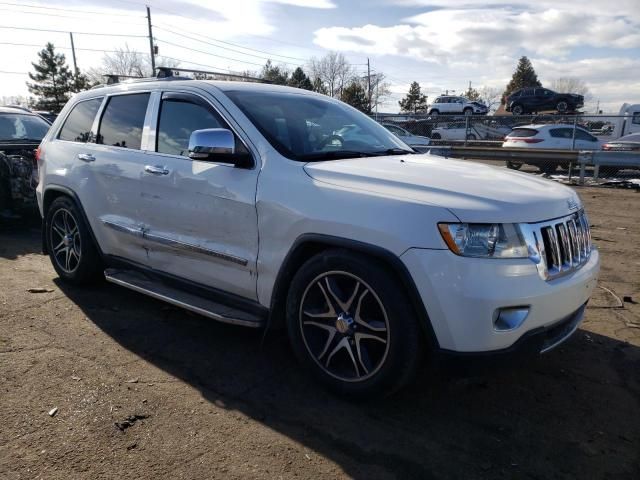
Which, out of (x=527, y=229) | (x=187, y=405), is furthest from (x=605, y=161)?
(x=187, y=405)

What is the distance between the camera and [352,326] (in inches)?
116

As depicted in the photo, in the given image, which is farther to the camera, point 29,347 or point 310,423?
point 29,347

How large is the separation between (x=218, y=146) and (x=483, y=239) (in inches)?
67.4

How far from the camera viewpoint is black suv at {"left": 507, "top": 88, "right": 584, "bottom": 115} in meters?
32.9

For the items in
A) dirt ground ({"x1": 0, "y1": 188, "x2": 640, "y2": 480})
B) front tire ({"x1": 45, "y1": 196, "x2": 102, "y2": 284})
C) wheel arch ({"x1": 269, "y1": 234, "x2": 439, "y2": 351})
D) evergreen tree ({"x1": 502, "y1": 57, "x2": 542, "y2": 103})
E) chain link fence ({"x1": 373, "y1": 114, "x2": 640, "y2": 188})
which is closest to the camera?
dirt ground ({"x1": 0, "y1": 188, "x2": 640, "y2": 480})

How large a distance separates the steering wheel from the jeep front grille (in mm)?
1504

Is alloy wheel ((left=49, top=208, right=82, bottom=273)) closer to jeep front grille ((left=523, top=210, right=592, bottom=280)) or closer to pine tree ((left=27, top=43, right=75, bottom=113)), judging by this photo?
jeep front grille ((left=523, top=210, right=592, bottom=280))

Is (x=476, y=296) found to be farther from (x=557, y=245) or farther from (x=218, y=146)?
(x=218, y=146)

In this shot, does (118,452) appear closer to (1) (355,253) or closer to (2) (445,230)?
(1) (355,253)

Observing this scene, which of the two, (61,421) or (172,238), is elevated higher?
(172,238)

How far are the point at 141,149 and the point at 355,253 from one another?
222cm

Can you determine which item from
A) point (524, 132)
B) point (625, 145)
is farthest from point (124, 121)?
point (524, 132)

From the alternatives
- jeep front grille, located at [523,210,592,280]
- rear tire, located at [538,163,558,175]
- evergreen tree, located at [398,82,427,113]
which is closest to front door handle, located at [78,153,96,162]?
jeep front grille, located at [523,210,592,280]

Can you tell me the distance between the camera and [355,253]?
113 inches
